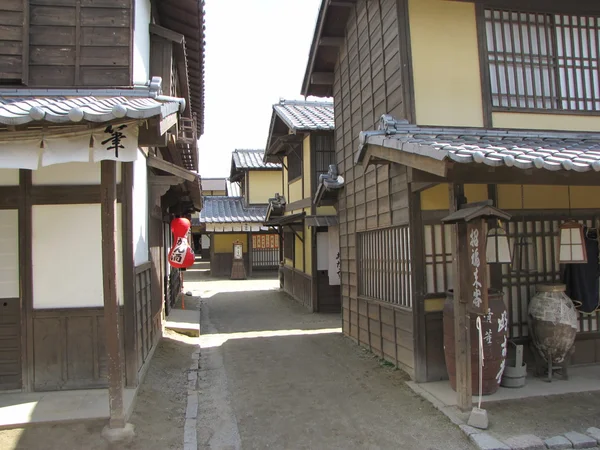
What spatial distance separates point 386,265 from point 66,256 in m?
5.69

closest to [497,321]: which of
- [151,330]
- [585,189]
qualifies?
[585,189]

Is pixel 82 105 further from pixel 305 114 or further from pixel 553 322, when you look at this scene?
pixel 305 114

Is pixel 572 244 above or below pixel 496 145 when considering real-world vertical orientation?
below

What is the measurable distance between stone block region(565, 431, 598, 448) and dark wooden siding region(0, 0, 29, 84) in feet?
28.2

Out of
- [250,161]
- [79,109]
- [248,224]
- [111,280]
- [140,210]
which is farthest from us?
[250,161]

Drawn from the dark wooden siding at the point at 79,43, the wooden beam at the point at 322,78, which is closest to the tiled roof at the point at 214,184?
the wooden beam at the point at 322,78

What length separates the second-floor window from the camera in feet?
26.7

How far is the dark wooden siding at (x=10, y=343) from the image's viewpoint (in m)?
6.58

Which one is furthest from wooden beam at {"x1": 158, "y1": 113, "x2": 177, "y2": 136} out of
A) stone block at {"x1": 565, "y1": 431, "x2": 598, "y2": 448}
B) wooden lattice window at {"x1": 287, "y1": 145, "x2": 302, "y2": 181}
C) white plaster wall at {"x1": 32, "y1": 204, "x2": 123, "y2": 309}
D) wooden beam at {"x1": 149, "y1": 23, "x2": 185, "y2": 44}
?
wooden lattice window at {"x1": 287, "y1": 145, "x2": 302, "y2": 181}

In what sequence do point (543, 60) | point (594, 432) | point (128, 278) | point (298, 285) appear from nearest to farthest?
point (594, 432), point (128, 278), point (543, 60), point (298, 285)

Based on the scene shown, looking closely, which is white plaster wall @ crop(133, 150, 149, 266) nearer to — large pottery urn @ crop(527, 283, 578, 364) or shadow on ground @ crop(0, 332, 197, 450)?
shadow on ground @ crop(0, 332, 197, 450)

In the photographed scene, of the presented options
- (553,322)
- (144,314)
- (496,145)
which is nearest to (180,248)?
(144,314)

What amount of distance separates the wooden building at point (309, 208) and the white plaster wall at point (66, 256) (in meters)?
8.28

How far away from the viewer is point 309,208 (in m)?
16.5
